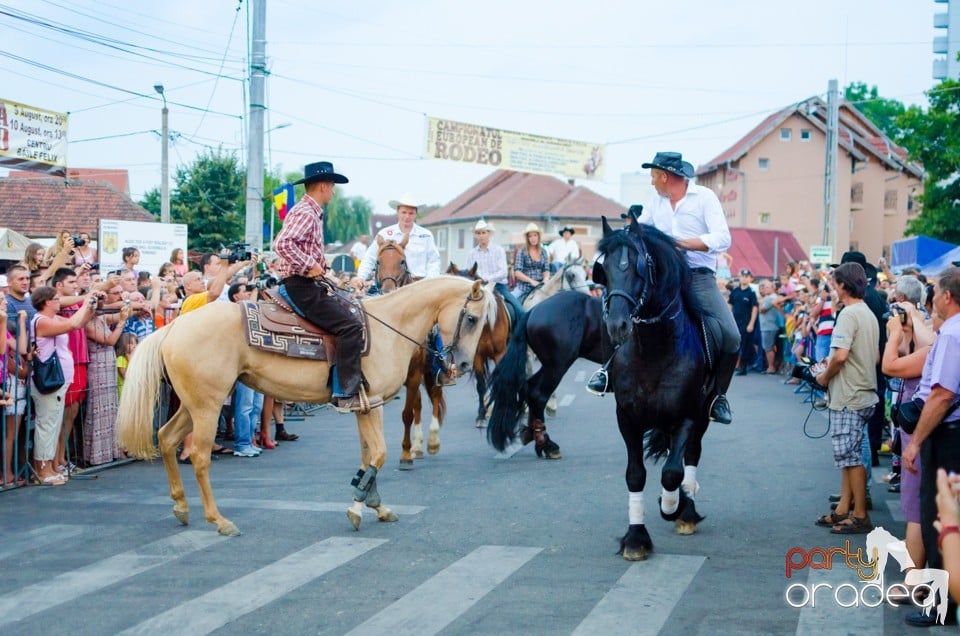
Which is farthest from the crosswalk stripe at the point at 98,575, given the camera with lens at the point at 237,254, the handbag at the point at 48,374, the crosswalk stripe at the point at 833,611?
the camera with lens at the point at 237,254

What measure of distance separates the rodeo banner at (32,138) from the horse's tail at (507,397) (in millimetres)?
12243

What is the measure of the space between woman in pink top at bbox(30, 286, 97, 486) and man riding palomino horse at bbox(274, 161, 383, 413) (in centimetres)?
296

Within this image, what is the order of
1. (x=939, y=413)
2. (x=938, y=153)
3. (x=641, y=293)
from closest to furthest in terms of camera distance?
(x=939, y=413)
(x=641, y=293)
(x=938, y=153)

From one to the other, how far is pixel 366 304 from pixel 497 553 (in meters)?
2.71

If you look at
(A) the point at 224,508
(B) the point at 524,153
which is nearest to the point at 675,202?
(A) the point at 224,508

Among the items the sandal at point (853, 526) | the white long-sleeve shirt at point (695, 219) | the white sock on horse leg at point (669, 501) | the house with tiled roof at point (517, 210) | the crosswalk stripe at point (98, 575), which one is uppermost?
the house with tiled roof at point (517, 210)

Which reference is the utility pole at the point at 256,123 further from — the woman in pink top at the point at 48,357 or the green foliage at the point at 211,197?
the green foliage at the point at 211,197

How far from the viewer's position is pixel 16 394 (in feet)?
31.1

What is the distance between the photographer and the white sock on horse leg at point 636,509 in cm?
686

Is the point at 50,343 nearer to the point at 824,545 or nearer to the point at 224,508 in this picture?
the point at 224,508

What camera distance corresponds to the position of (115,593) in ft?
19.7

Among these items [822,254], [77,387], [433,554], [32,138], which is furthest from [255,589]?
[822,254]

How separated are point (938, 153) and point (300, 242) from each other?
127 ft

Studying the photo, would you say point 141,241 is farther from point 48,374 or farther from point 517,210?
point 517,210
